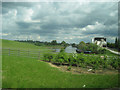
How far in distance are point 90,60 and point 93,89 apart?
454cm

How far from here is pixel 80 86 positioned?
468 centimetres

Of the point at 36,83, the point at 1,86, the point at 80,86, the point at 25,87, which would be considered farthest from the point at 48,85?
the point at 1,86

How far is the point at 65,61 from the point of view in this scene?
977 cm

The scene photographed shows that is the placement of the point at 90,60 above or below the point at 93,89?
above

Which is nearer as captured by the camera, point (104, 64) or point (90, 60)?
point (104, 64)

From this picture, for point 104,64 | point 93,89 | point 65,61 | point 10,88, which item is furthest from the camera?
point 65,61

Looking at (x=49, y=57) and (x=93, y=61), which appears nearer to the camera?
(x=93, y=61)

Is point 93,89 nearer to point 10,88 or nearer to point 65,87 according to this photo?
point 65,87

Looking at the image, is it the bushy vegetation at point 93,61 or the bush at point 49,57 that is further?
the bush at point 49,57

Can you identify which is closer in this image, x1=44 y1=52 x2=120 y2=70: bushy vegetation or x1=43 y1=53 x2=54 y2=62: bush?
x1=44 y1=52 x2=120 y2=70: bushy vegetation

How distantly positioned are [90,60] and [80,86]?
451cm

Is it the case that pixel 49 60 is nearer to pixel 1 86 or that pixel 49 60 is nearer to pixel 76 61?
pixel 76 61

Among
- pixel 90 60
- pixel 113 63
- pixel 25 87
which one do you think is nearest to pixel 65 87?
pixel 25 87

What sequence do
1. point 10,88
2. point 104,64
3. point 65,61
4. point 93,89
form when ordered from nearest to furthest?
point 10,88 → point 93,89 → point 104,64 → point 65,61
